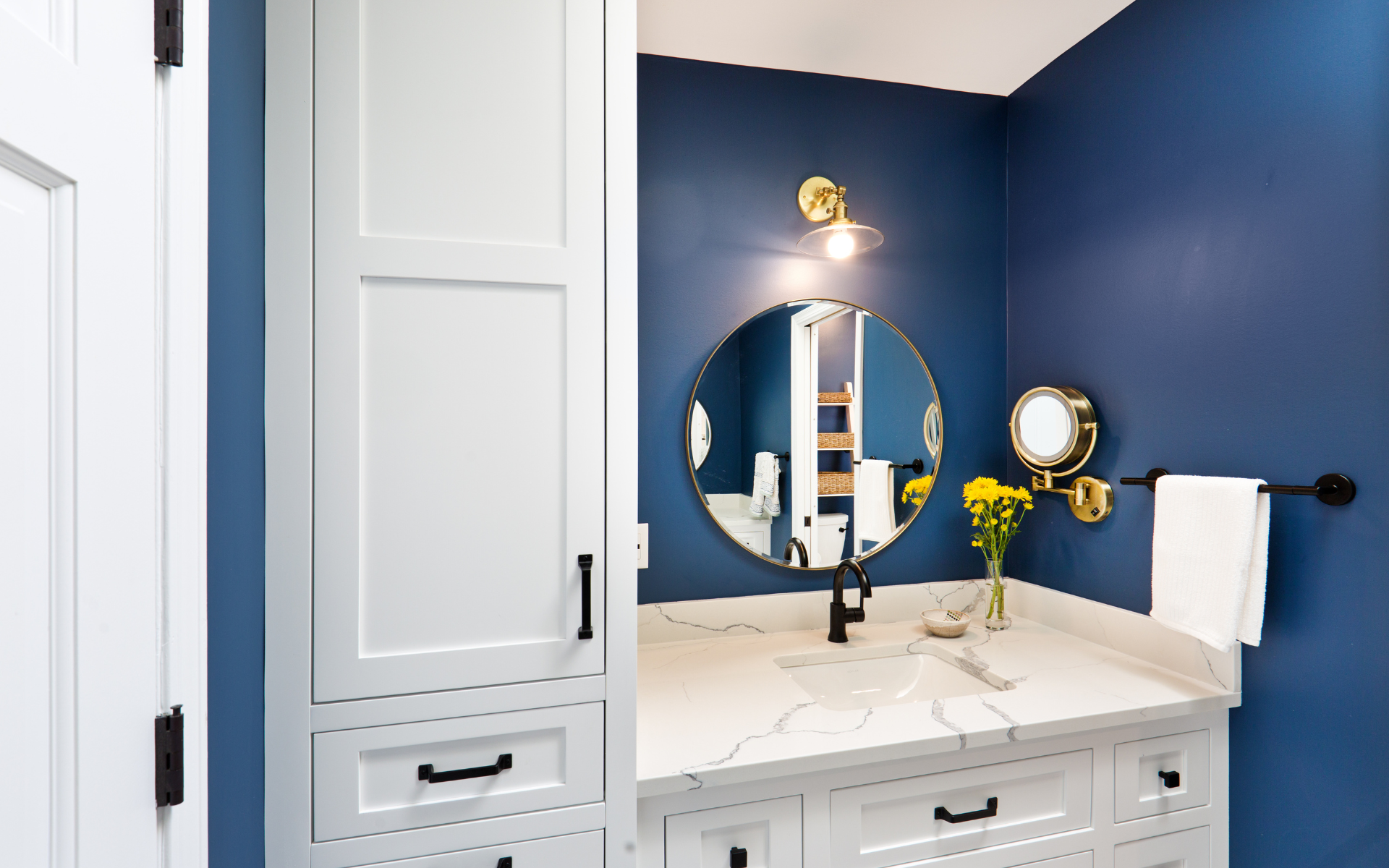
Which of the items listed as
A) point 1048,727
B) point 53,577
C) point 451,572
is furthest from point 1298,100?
point 53,577

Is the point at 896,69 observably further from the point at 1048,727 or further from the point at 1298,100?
the point at 1048,727

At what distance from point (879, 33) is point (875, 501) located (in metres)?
1.23

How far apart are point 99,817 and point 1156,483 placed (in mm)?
1788

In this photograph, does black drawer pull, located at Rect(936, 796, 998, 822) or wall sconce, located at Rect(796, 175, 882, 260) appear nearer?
black drawer pull, located at Rect(936, 796, 998, 822)

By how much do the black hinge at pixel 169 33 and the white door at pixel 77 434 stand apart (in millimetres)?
25

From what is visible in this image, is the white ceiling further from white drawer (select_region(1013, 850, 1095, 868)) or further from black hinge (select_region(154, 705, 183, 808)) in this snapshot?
white drawer (select_region(1013, 850, 1095, 868))

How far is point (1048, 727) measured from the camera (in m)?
1.28

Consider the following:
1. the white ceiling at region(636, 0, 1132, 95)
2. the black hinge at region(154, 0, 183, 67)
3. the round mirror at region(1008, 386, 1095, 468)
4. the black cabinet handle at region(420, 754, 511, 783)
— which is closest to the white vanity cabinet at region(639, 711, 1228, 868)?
the black cabinet handle at region(420, 754, 511, 783)

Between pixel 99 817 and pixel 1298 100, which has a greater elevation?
pixel 1298 100

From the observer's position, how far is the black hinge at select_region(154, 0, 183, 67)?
68 cm

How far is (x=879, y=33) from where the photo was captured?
5.72ft

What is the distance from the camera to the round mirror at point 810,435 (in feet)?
6.02

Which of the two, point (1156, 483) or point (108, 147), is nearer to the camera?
point (108, 147)

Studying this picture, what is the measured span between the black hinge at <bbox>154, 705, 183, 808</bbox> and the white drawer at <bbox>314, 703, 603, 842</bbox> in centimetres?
32
